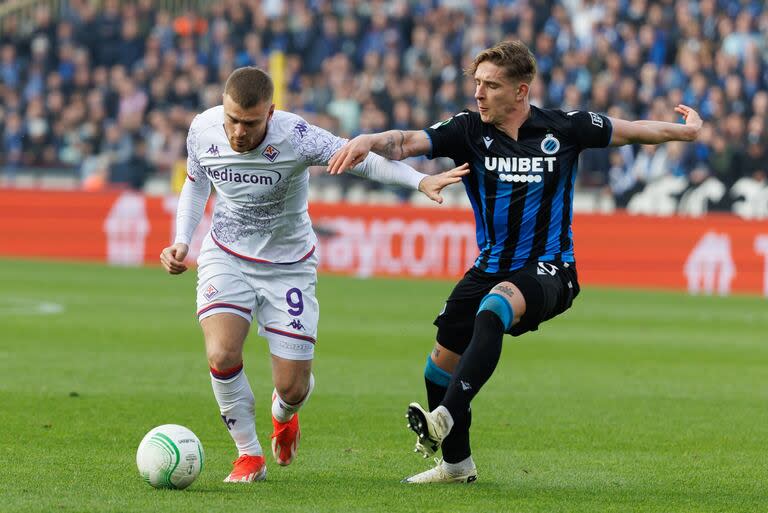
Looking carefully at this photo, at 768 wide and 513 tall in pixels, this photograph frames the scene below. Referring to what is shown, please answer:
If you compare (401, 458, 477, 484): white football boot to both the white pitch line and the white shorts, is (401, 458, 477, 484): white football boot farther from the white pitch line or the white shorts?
the white pitch line

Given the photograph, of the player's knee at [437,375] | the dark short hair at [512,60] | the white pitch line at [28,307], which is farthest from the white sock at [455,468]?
the white pitch line at [28,307]

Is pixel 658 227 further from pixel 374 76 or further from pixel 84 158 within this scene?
pixel 84 158

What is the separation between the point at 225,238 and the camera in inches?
307

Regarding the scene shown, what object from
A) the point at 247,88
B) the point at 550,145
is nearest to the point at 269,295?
the point at 247,88

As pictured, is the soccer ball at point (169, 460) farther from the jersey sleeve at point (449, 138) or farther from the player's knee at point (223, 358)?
the jersey sleeve at point (449, 138)

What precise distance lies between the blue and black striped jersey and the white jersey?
496mm

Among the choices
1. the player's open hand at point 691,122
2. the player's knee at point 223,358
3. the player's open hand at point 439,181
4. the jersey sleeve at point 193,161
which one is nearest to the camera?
the player's open hand at point 439,181

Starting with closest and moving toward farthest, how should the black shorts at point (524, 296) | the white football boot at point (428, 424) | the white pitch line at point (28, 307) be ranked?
the white football boot at point (428, 424), the black shorts at point (524, 296), the white pitch line at point (28, 307)

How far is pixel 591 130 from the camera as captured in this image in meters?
7.59

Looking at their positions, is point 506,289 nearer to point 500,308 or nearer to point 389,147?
point 500,308

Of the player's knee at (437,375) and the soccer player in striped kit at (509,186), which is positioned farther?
the player's knee at (437,375)

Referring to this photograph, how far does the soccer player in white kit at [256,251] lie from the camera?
293 inches

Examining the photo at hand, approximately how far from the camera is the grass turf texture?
7.01 m

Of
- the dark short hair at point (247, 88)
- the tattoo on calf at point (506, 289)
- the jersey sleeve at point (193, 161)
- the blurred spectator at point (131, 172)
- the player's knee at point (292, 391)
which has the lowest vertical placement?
the blurred spectator at point (131, 172)
